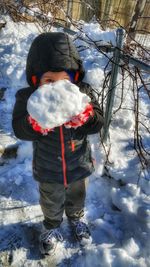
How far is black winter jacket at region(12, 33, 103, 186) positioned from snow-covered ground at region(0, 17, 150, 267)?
56 centimetres

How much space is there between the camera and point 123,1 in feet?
40.2

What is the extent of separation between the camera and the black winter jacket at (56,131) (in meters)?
1.75

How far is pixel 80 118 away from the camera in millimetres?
1708

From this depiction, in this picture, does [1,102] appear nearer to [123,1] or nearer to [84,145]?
[84,145]

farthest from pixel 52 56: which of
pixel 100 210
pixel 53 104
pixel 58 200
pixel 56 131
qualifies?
pixel 100 210

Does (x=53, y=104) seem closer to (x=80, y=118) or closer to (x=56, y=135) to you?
(x=80, y=118)

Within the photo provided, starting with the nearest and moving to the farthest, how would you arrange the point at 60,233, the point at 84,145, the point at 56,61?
the point at 56,61 → the point at 84,145 → the point at 60,233

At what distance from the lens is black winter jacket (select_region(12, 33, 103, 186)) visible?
69.0 inches

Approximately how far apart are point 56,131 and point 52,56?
1.30 ft

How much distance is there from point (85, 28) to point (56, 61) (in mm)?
829

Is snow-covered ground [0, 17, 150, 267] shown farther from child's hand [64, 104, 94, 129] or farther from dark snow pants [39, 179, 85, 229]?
child's hand [64, 104, 94, 129]

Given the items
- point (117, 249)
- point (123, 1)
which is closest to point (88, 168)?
point (117, 249)

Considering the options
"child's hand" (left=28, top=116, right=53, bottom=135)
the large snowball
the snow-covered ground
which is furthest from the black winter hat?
the snow-covered ground

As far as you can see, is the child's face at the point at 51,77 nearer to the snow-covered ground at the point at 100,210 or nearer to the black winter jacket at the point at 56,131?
the black winter jacket at the point at 56,131
